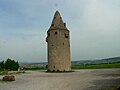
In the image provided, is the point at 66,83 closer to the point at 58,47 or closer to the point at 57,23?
the point at 58,47

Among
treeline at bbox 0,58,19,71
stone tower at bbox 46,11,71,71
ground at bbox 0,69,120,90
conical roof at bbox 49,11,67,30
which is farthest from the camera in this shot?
treeline at bbox 0,58,19,71

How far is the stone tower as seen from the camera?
40.1 m

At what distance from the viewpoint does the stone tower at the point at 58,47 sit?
40.1 m

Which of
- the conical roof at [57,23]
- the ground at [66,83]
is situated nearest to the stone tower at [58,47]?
the conical roof at [57,23]

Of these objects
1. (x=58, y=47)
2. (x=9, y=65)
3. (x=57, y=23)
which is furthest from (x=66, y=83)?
(x=9, y=65)

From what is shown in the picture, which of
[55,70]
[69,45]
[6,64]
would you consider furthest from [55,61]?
[6,64]

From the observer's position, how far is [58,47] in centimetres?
4012

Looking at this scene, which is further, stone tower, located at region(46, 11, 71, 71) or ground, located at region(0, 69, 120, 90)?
stone tower, located at region(46, 11, 71, 71)

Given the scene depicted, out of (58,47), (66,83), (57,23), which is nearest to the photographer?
(66,83)

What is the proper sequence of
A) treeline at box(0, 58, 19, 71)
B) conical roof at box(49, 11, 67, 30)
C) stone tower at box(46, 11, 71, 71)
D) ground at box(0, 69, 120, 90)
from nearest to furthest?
ground at box(0, 69, 120, 90) < stone tower at box(46, 11, 71, 71) < conical roof at box(49, 11, 67, 30) < treeline at box(0, 58, 19, 71)

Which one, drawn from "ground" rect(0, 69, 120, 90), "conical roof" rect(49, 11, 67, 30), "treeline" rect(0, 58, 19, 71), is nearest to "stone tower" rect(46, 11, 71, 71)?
"conical roof" rect(49, 11, 67, 30)

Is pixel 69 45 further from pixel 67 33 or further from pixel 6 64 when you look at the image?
pixel 6 64

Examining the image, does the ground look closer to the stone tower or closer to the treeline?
the stone tower

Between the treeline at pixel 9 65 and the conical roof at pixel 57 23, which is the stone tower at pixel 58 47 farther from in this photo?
the treeline at pixel 9 65
